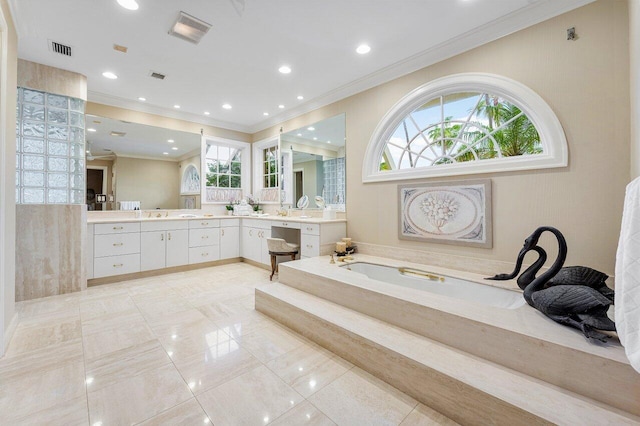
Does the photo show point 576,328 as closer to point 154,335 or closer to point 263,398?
point 263,398

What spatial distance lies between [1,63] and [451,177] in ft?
12.3

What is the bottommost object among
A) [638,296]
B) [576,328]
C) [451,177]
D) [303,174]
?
[576,328]

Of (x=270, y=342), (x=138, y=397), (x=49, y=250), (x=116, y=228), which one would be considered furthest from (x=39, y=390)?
(x=116, y=228)

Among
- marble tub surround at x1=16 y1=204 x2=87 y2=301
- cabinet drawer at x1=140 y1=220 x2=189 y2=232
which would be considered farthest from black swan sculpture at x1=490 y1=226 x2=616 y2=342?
marble tub surround at x1=16 y1=204 x2=87 y2=301

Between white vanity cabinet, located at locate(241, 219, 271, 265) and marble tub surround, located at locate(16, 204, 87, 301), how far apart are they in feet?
7.20

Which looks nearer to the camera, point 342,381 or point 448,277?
point 342,381

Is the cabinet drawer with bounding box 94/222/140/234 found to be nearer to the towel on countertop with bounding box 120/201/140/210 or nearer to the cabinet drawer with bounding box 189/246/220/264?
the towel on countertop with bounding box 120/201/140/210

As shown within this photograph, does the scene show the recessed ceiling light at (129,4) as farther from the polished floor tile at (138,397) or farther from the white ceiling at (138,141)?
the polished floor tile at (138,397)

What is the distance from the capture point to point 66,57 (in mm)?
2953

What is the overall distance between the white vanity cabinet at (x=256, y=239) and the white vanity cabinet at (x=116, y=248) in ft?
5.28

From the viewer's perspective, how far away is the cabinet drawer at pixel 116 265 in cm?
355

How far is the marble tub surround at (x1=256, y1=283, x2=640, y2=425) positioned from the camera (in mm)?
1148

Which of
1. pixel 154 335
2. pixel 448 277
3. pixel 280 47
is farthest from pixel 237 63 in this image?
pixel 448 277

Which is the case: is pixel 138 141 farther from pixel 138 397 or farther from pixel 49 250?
pixel 138 397
